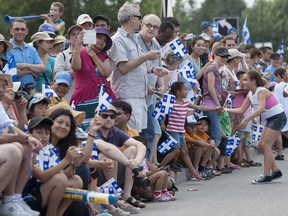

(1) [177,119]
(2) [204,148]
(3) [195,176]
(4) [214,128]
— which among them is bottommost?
(3) [195,176]

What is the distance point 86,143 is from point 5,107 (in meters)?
0.98

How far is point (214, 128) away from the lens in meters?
17.5

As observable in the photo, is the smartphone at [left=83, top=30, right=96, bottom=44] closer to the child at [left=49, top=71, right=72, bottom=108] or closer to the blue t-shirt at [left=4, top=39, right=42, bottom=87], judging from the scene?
the child at [left=49, top=71, right=72, bottom=108]

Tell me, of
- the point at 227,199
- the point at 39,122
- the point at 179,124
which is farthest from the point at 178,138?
the point at 39,122

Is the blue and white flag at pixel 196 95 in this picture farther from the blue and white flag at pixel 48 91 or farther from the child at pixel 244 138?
the blue and white flag at pixel 48 91

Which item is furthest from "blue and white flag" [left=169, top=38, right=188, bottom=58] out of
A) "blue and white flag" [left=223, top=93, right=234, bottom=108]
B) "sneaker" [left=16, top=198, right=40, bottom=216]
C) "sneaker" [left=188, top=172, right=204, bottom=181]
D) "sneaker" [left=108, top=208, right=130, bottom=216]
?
"sneaker" [left=16, top=198, right=40, bottom=216]

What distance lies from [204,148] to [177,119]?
1.16 meters

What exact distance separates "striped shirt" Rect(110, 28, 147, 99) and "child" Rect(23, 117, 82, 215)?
3799mm

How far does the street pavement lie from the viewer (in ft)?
39.7

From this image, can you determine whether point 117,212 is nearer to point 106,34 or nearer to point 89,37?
point 89,37

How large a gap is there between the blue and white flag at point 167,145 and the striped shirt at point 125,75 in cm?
159

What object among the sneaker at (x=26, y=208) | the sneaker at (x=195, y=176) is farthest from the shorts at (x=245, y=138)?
the sneaker at (x=26, y=208)

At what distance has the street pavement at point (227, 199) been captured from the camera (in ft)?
39.7

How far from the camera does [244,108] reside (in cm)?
1664
